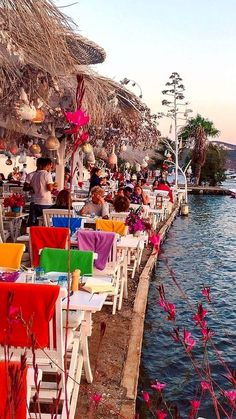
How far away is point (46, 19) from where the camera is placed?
5797 mm

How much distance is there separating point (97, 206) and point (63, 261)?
4.50 meters

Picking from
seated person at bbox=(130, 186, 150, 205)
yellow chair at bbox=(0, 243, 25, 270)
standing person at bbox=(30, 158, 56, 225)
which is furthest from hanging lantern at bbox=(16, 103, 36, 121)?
seated person at bbox=(130, 186, 150, 205)

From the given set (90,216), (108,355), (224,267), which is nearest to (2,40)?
(108,355)

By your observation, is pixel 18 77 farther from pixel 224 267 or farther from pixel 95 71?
pixel 224 267

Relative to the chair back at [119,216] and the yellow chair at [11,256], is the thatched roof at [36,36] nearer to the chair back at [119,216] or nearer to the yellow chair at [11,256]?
the yellow chair at [11,256]

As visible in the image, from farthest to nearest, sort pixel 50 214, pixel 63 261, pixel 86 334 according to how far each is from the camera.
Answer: pixel 50 214, pixel 63 261, pixel 86 334

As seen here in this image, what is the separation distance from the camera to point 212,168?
8475 cm

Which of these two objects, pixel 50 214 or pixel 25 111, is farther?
pixel 50 214

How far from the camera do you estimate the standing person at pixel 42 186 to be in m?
10.9

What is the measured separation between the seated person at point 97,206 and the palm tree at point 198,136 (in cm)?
4596

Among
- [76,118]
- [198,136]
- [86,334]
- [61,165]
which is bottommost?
[86,334]

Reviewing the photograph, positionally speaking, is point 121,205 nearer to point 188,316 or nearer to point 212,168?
point 188,316

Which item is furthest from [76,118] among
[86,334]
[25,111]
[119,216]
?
[119,216]

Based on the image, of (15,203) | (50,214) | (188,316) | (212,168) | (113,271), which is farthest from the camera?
(212,168)
